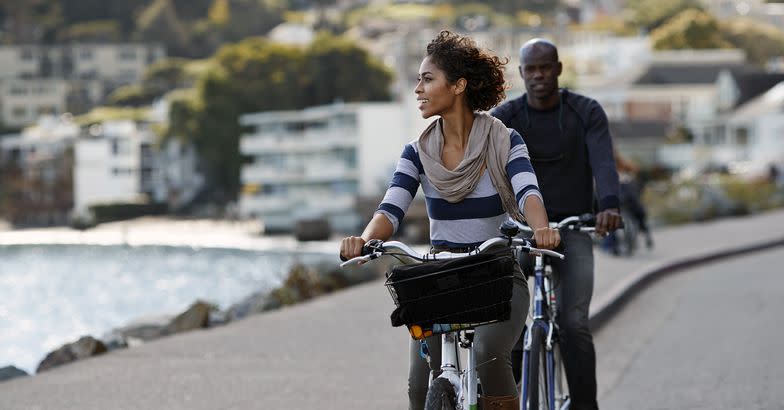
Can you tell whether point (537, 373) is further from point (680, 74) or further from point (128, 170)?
point (128, 170)

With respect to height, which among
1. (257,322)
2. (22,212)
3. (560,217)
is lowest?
(22,212)

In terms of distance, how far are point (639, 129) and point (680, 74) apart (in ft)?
40.5

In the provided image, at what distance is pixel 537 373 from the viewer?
22.1 feet

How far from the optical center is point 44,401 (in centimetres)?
909

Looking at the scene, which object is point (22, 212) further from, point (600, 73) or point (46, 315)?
point (46, 315)

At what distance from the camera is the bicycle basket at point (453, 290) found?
17.1ft

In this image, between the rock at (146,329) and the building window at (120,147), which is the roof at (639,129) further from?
the rock at (146,329)

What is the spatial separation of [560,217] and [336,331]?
19.6 ft

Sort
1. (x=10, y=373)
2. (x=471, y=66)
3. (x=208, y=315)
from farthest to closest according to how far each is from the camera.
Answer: (x=208, y=315) < (x=10, y=373) < (x=471, y=66)

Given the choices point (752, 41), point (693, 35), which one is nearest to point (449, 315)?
point (693, 35)

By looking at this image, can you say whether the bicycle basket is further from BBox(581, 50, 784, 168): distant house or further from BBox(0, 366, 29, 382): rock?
BBox(581, 50, 784, 168): distant house

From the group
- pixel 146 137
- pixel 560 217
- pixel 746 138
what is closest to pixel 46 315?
pixel 560 217

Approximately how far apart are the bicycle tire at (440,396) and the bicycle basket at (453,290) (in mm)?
185

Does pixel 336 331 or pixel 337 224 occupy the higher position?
pixel 336 331
